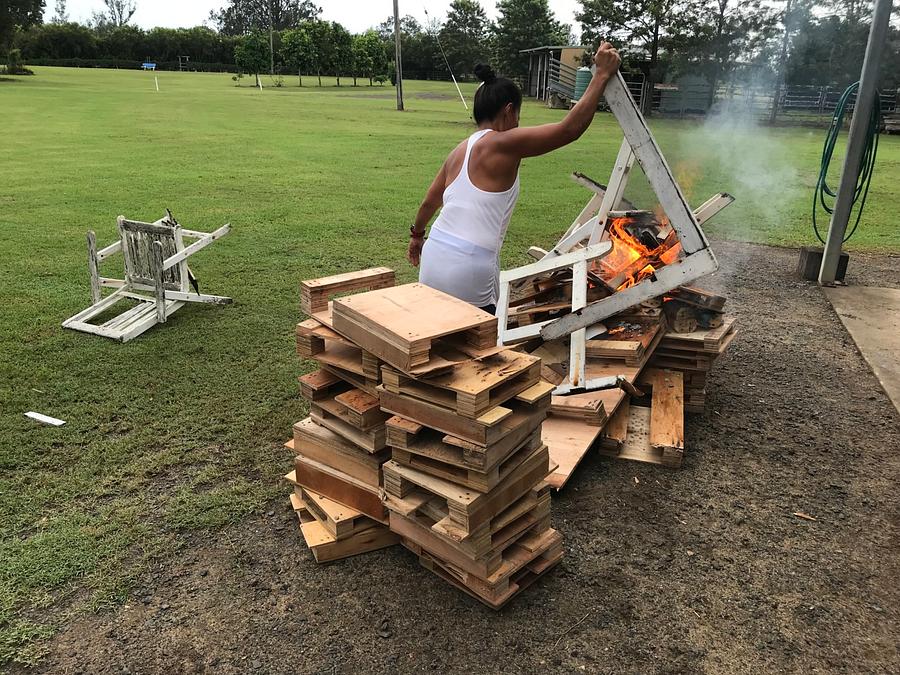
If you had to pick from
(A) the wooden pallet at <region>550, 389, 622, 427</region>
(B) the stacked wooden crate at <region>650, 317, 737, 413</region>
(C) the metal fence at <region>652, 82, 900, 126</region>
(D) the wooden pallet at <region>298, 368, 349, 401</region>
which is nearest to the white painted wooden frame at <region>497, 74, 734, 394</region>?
(A) the wooden pallet at <region>550, 389, 622, 427</region>

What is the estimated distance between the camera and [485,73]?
364 cm

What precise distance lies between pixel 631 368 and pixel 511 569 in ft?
7.20

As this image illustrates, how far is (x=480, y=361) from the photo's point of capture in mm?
2873

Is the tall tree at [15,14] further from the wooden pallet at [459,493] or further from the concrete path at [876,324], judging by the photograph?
the wooden pallet at [459,493]

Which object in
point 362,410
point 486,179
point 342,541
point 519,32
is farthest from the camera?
point 519,32

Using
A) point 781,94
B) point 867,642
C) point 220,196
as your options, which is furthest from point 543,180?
point 867,642

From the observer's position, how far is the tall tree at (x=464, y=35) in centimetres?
5883

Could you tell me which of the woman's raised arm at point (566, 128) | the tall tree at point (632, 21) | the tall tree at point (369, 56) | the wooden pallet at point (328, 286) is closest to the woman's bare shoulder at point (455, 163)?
the woman's raised arm at point (566, 128)

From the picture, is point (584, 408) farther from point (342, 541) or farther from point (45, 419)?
point (45, 419)

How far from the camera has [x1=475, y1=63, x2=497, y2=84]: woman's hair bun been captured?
358 centimetres

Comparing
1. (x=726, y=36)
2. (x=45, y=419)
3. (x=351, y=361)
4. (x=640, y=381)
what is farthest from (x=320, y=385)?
(x=726, y=36)

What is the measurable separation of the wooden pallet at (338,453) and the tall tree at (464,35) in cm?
5689

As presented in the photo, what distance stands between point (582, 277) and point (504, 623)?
8.61 feet

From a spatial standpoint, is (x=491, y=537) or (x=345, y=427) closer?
(x=491, y=537)
